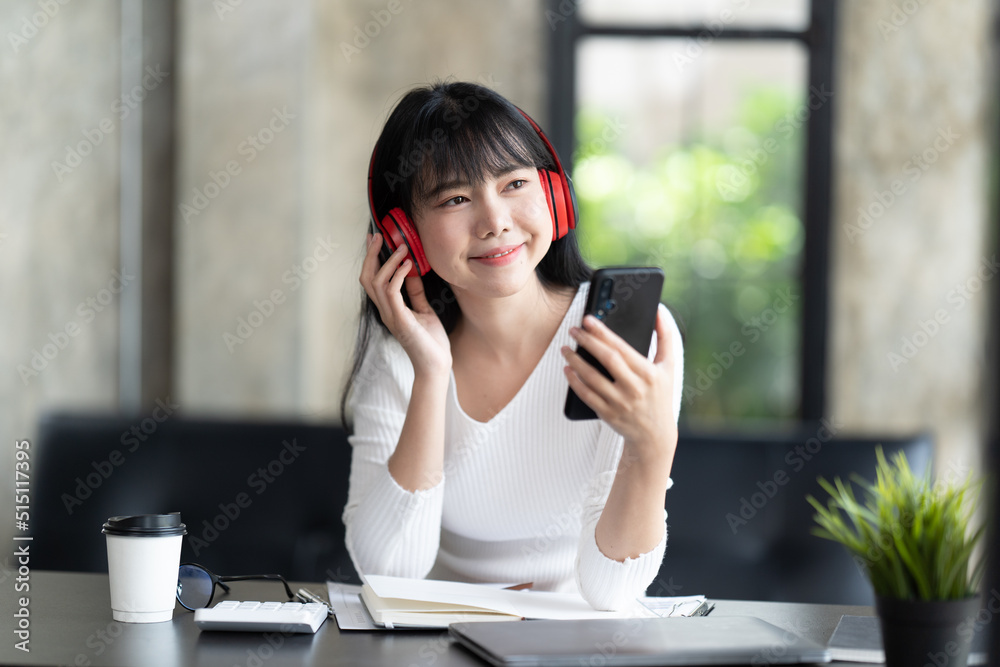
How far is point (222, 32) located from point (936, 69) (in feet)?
6.79

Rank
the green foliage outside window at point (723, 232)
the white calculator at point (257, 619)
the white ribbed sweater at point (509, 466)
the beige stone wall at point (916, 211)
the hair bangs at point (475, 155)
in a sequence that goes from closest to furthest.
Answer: the white calculator at point (257, 619) < the hair bangs at point (475, 155) < the white ribbed sweater at point (509, 466) < the beige stone wall at point (916, 211) < the green foliage outside window at point (723, 232)

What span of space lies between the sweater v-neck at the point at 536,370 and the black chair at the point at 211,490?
1.78ft

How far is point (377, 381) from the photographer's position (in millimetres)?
1495

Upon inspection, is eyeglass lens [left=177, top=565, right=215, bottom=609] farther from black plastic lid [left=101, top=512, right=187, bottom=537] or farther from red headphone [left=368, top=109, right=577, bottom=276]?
red headphone [left=368, top=109, right=577, bottom=276]

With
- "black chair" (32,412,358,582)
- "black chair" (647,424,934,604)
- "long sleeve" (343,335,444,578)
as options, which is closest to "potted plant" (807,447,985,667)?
"long sleeve" (343,335,444,578)

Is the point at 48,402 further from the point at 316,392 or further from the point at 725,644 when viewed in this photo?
the point at 725,644

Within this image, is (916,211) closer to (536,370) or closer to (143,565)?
(536,370)

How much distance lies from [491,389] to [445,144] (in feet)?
1.43

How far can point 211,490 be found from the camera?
1.93 metres

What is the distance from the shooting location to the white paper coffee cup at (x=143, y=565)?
101 centimetres

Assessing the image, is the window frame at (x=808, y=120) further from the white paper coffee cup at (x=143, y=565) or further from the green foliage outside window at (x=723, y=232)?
the white paper coffee cup at (x=143, y=565)

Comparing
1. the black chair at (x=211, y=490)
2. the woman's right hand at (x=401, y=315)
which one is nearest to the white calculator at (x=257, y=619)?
the woman's right hand at (x=401, y=315)

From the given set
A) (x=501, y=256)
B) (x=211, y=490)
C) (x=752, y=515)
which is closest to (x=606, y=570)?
(x=501, y=256)

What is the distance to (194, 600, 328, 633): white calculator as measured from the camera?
992 millimetres
